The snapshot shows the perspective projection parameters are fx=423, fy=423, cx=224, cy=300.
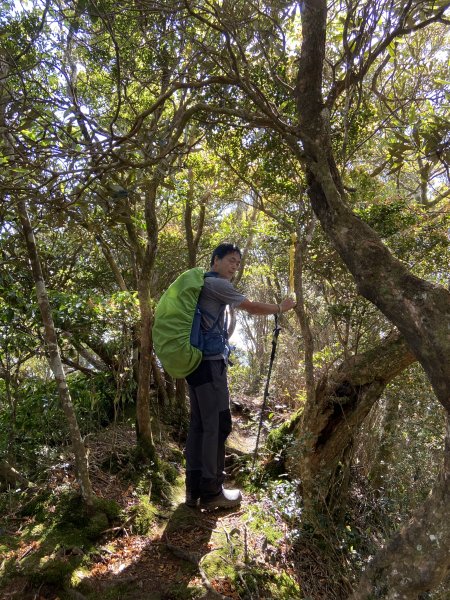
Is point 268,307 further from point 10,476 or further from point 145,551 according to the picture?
point 10,476

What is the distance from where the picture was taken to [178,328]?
139 inches

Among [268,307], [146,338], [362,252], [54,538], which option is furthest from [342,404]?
[54,538]

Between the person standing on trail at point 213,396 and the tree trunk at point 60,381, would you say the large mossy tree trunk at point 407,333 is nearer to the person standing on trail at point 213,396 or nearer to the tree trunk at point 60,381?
the person standing on trail at point 213,396

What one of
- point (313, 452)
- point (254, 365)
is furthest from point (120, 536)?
point (254, 365)

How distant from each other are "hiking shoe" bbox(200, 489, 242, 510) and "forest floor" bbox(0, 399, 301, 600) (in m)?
0.08

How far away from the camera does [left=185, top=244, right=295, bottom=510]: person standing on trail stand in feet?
12.2

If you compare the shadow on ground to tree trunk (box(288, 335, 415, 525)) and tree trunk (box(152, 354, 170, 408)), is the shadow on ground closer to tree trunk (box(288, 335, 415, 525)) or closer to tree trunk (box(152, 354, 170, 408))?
tree trunk (box(288, 335, 415, 525))

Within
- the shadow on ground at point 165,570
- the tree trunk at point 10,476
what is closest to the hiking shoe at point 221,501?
the shadow on ground at point 165,570

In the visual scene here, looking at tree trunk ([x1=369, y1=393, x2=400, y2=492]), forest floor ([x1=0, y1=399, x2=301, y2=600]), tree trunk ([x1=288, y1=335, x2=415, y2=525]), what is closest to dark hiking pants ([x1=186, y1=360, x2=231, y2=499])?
forest floor ([x1=0, y1=399, x2=301, y2=600])

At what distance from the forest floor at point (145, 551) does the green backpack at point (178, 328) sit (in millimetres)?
1379

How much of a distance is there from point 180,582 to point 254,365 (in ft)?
36.5

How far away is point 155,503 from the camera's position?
13.5 ft

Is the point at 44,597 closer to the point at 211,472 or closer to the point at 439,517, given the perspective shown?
the point at 211,472

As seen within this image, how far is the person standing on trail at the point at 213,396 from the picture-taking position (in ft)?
12.2
